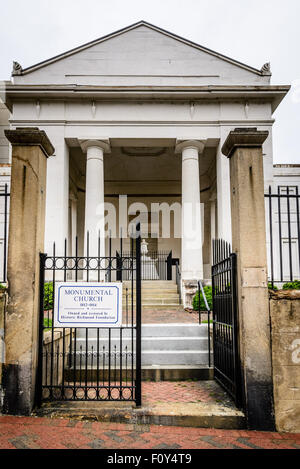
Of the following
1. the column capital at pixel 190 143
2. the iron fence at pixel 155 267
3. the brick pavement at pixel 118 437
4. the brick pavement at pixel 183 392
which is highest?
the column capital at pixel 190 143

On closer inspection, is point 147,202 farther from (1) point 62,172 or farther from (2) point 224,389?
(2) point 224,389

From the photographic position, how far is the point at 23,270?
5.37 meters

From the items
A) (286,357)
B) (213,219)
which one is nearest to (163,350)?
(286,357)

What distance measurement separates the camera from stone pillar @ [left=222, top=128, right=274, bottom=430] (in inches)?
196

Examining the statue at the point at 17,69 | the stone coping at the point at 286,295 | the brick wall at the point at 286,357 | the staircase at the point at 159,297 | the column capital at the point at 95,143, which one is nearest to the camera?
the brick wall at the point at 286,357

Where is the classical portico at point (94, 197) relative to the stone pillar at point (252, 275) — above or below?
above

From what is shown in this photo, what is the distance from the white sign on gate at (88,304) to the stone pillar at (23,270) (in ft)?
1.17

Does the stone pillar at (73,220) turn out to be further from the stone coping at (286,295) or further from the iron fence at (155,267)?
the stone coping at (286,295)

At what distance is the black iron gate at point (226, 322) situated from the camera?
17.6ft

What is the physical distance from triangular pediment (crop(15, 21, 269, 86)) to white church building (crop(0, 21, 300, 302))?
0.04 m

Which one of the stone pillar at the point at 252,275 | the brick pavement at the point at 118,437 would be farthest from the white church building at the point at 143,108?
the brick pavement at the point at 118,437

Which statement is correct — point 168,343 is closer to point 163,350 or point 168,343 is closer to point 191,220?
point 163,350

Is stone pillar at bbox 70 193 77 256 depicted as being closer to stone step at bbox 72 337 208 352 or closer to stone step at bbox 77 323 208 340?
stone step at bbox 77 323 208 340

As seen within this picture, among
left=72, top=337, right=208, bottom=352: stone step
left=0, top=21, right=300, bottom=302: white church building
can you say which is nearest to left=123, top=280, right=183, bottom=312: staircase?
left=0, top=21, right=300, bottom=302: white church building
